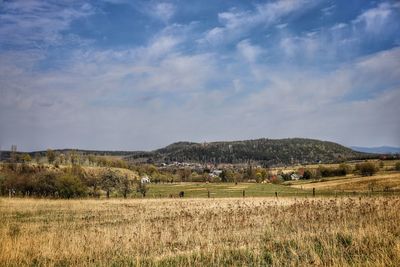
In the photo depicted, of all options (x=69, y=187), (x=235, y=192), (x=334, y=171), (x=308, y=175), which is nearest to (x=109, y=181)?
(x=69, y=187)

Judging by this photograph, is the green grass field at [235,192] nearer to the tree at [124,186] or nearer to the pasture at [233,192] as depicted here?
the pasture at [233,192]

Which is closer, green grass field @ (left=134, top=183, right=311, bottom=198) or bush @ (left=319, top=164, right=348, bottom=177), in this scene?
green grass field @ (left=134, top=183, right=311, bottom=198)

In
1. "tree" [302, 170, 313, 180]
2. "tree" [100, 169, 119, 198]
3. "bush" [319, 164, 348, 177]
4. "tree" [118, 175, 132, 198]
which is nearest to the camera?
"tree" [100, 169, 119, 198]

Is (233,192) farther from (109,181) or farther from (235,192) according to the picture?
(109,181)

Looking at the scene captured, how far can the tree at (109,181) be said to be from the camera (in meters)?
65.8

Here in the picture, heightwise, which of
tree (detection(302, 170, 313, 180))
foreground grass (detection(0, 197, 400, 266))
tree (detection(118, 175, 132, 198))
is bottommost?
tree (detection(302, 170, 313, 180))

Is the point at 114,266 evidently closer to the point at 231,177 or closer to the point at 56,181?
the point at 56,181

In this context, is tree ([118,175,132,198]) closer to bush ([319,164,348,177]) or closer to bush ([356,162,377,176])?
bush ([356,162,377,176])

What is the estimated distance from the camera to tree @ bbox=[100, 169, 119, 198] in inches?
2589

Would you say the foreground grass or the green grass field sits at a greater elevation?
the foreground grass

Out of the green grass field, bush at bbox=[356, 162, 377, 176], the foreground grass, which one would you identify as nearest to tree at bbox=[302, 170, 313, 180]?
bush at bbox=[356, 162, 377, 176]

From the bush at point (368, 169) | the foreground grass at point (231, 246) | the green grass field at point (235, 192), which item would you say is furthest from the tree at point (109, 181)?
the bush at point (368, 169)

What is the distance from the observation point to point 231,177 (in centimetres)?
16638

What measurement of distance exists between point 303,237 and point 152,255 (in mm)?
5223
